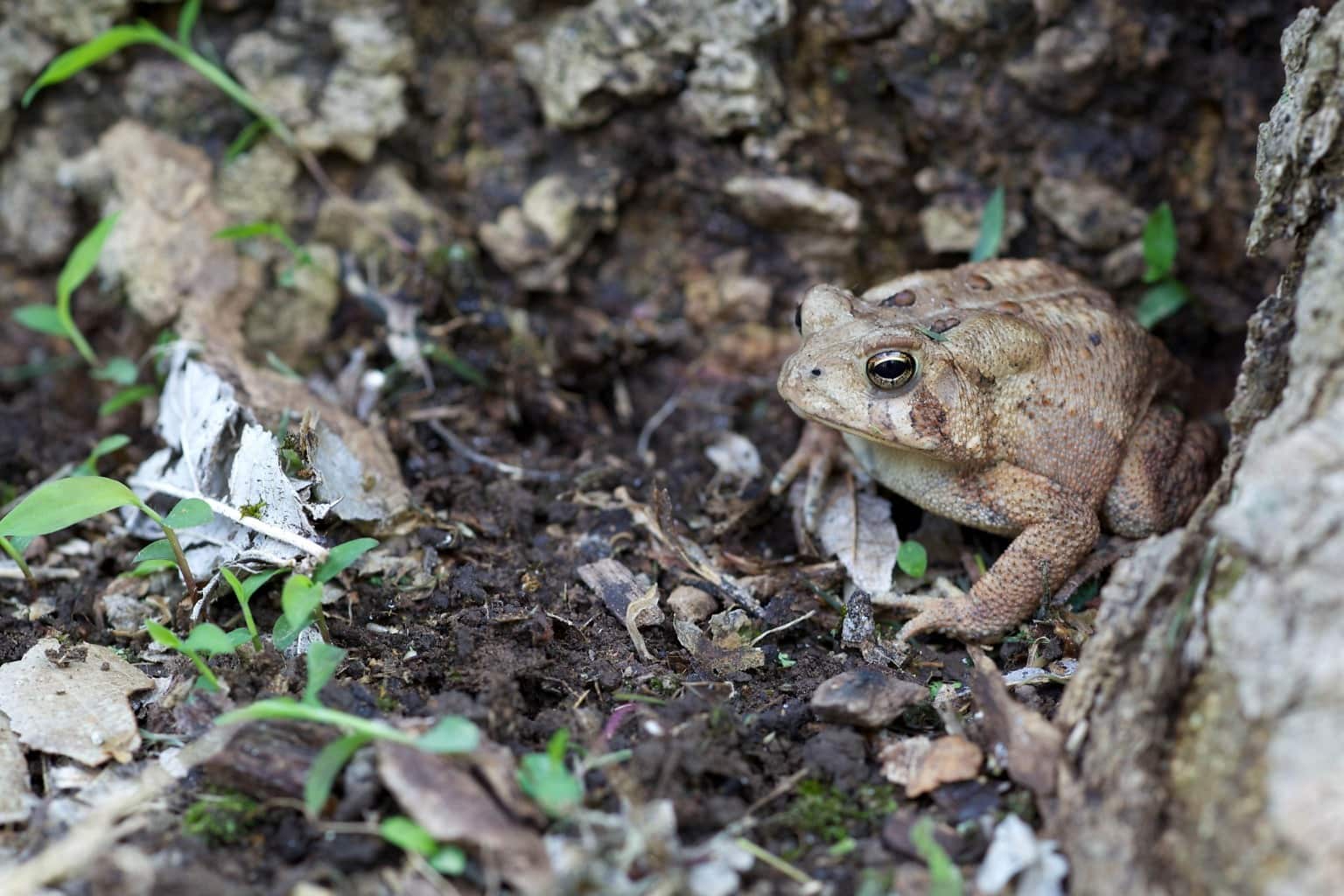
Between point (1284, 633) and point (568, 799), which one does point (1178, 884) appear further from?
point (568, 799)

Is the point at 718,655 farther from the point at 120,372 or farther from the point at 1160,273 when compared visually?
the point at 120,372

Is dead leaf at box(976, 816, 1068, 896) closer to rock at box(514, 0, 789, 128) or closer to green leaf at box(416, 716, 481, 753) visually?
green leaf at box(416, 716, 481, 753)

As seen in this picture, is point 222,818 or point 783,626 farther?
point 783,626

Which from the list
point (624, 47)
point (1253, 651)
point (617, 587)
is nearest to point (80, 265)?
point (624, 47)

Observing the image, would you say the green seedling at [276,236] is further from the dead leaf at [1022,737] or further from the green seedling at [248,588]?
the dead leaf at [1022,737]

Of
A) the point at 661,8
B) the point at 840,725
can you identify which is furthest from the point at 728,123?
the point at 840,725

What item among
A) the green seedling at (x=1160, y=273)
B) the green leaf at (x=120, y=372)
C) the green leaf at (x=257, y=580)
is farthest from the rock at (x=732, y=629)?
the green leaf at (x=120, y=372)

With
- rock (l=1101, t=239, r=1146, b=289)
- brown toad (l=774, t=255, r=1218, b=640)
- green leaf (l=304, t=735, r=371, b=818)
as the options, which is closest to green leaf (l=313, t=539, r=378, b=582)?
green leaf (l=304, t=735, r=371, b=818)
